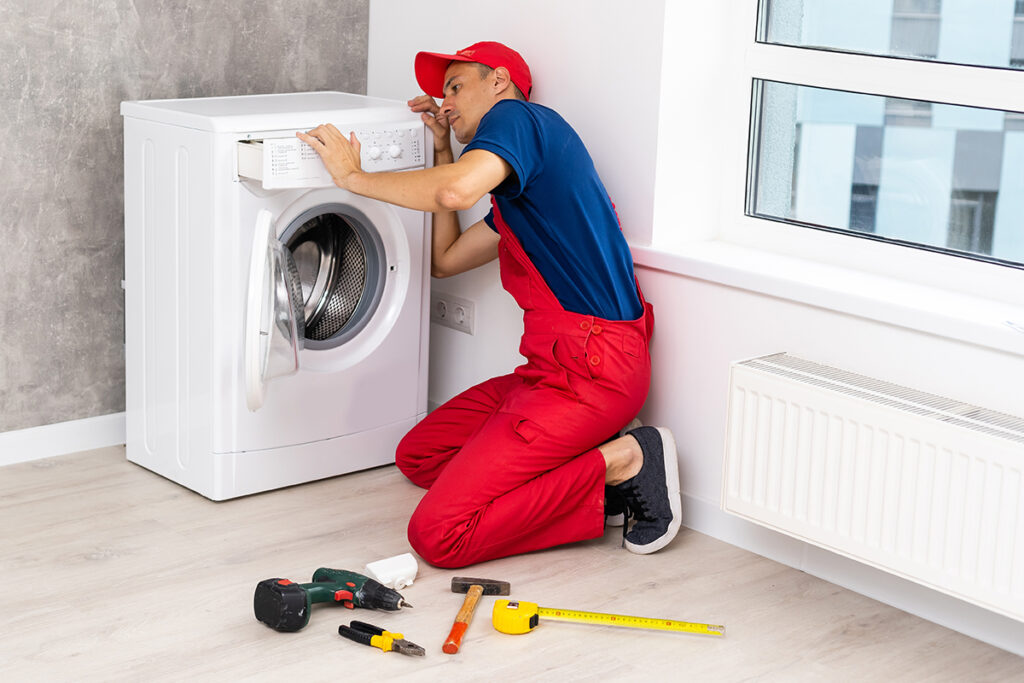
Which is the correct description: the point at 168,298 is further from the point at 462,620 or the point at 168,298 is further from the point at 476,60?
the point at 462,620

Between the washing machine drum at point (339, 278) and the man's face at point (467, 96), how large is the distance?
1.22 feet

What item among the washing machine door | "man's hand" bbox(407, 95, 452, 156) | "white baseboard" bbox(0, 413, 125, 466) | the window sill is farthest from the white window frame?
"white baseboard" bbox(0, 413, 125, 466)

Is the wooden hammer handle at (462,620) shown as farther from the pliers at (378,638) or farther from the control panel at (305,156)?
the control panel at (305,156)

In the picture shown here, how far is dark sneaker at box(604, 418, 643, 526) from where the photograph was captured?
284cm

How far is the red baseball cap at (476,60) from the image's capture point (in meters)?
2.92

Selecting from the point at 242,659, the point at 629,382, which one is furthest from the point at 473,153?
the point at 242,659

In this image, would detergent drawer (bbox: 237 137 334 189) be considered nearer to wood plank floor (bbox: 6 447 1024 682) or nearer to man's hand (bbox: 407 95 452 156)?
man's hand (bbox: 407 95 452 156)

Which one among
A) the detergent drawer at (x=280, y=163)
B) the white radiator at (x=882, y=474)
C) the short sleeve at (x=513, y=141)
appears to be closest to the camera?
the white radiator at (x=882, y=474)

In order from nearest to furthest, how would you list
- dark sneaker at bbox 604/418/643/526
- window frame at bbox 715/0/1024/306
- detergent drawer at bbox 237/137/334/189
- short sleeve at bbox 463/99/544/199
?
1. window frame at bbox 715/0/1024/306
2. short sleeve at bbox 463/99/544/199
3. detergent drawer at bbox 237/137/334/189
4. dark sneaker at bbox 604/418/643/526

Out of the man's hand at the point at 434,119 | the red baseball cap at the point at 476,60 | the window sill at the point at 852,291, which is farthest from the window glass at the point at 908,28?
the man's hand at the point at 434,119

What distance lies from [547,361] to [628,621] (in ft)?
2.21

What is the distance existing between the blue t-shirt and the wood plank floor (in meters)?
0.61

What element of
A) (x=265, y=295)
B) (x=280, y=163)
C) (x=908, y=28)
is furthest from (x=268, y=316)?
(x=908, y=28)

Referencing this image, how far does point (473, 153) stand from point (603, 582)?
38.9 inches
